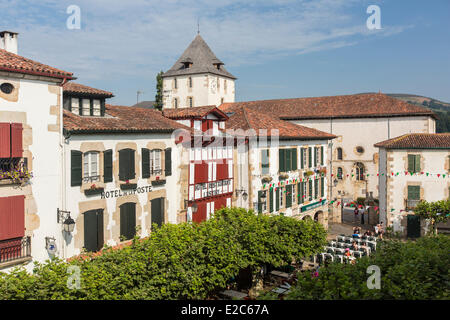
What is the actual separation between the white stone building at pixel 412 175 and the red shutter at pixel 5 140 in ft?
94.4

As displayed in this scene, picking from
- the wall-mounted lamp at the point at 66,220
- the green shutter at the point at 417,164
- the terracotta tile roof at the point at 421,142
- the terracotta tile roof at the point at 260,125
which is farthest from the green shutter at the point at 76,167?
the green shutter at the point at 417,164

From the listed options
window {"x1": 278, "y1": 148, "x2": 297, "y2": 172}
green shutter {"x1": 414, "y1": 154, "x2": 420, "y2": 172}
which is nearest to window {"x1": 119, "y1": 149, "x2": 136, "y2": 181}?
window {"x1": 278, "y1": 148, "x2": 297, "y2": 172}

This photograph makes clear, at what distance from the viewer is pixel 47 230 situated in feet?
54.9

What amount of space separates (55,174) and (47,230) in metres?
2.24

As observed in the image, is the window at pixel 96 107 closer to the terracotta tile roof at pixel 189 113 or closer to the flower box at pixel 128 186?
the flower box at pixel 128 186

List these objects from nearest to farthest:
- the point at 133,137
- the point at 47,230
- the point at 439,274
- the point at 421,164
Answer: the point at 439,274
the point at 47,230
the point at 133,137
the point at 421,164

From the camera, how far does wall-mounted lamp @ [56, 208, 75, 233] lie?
1677cm

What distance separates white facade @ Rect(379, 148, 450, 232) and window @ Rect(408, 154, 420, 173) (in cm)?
17

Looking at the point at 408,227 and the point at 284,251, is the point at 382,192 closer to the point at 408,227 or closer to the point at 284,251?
the point at 408,227

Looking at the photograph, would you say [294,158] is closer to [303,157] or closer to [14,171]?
[303,157]

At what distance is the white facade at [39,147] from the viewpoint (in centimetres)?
1558

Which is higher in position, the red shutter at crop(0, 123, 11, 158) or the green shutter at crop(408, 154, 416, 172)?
the red shutter at crop(0, 123, 11, 158)

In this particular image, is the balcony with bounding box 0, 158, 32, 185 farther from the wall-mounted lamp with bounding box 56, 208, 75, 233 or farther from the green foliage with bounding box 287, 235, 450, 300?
the green foliage with bounding box 287, 235, 450, 300
